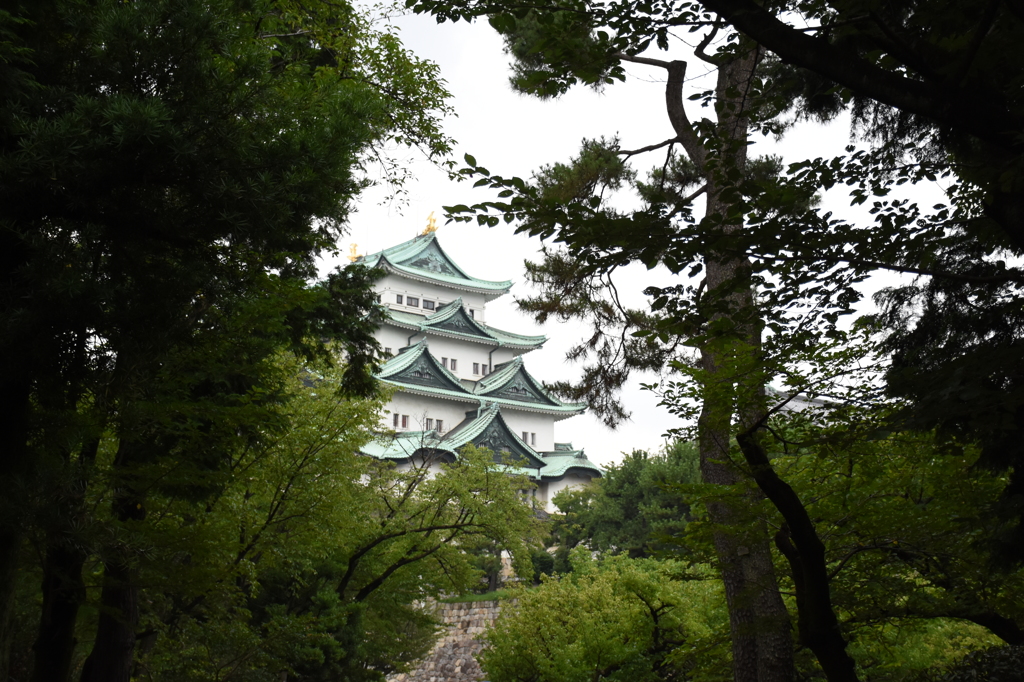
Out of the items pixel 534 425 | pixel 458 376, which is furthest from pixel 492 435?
pixel 458 376

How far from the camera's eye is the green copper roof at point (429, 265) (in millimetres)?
42312

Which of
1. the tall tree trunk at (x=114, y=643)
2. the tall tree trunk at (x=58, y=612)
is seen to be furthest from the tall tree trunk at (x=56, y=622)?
the tall tree trunk at (x=114, y=643)

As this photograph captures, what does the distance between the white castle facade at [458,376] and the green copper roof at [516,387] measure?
0.16 ft

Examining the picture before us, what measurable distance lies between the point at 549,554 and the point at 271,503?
22.1m

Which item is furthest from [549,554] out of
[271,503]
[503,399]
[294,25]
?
[294,25]

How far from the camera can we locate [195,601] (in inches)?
394

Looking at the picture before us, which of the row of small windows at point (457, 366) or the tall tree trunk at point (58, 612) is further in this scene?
the row of small windows at point (457, 366)

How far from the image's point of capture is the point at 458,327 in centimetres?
4297

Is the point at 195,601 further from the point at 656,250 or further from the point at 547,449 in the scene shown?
the point at 547,449

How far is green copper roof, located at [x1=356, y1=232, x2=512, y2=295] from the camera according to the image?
139 feet

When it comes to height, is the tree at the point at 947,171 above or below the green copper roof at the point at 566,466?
below

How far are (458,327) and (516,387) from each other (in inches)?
180

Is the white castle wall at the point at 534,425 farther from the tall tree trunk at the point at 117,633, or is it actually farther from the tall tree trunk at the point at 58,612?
the tall tree trunk at the point at 58,612

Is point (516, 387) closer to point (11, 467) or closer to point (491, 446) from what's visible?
point (491, 446)
